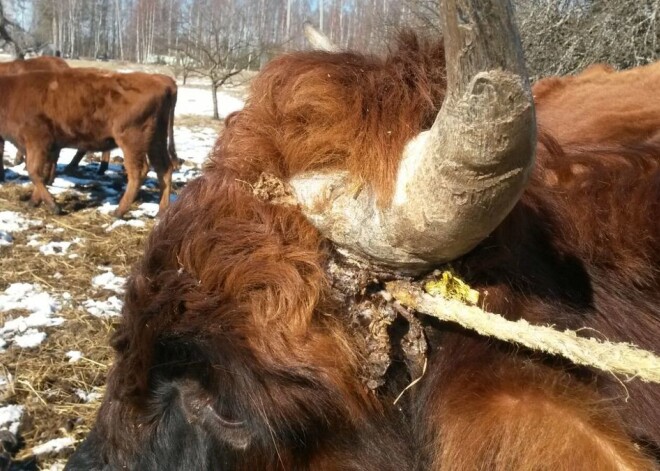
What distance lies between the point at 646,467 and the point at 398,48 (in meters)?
1.26

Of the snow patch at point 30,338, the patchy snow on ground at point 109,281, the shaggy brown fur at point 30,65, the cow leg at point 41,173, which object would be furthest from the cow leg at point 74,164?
the snow patch at point 30,338

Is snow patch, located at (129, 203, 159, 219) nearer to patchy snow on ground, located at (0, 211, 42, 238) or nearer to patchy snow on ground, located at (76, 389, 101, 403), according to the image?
patchy snow on ground, located at (0, 211, 42, 238)

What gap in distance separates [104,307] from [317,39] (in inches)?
169

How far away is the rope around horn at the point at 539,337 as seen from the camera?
126cm

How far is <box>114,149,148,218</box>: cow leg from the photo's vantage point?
32.5 ft

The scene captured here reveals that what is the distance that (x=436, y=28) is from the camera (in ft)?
6.33

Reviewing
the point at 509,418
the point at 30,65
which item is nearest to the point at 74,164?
the point at 30,65

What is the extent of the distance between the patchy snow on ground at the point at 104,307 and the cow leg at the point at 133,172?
400cm

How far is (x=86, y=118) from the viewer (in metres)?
10.4

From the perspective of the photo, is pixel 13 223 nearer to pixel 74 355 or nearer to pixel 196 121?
pixel 74 355

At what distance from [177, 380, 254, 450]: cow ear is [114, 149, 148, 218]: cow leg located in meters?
8.44

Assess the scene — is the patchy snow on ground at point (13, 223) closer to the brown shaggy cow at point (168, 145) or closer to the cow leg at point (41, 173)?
the cow leg at point (41, 173)

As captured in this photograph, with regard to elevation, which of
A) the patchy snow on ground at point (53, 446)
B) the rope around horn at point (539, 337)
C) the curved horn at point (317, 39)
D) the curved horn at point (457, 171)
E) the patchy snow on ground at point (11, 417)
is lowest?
the patchy snow on ground at point (11, 417)

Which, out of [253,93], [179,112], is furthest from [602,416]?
[179,112]
